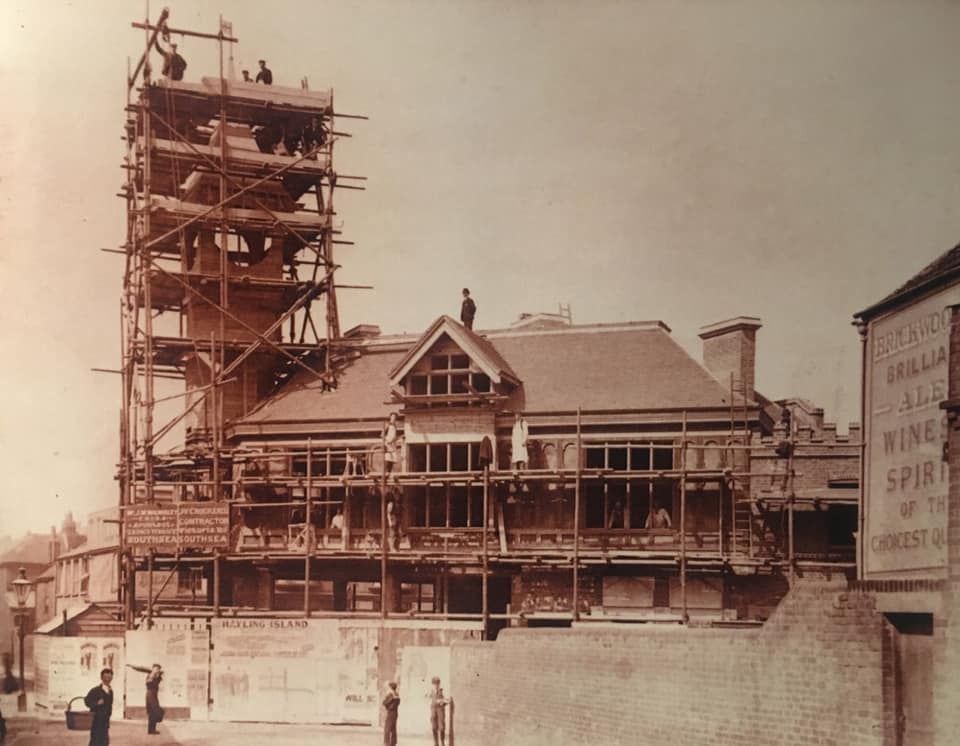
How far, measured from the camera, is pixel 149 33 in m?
24.6

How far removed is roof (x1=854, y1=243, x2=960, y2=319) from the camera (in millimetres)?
13172

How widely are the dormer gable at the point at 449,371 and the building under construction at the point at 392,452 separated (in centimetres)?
6

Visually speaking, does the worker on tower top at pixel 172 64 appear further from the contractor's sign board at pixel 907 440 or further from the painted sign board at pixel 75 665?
the contractor's sign board at pixel 907 440

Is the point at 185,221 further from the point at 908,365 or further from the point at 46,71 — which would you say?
the point at 908,365

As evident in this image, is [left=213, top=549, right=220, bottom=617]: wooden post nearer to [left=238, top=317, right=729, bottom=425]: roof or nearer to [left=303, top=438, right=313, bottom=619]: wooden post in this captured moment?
[left=303, top=438, right=313, bottom=619]: wooden post

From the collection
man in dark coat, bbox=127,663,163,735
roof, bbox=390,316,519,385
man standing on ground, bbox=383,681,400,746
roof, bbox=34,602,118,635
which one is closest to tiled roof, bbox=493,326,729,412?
roof, bbox=390,316,519,385

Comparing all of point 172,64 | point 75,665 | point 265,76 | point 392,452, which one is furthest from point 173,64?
point 75,665

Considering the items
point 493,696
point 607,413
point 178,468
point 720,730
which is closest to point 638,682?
point 720,730

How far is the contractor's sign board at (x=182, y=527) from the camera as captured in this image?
23.9m

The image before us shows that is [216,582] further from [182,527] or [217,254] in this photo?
[217,254]

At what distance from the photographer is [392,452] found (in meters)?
24.9

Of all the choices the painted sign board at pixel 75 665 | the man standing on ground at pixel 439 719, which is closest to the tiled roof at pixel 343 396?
the painted sign board at pixel 75 665

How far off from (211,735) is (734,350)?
12760 millimetres

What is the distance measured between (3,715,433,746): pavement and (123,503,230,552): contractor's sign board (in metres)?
3.63
